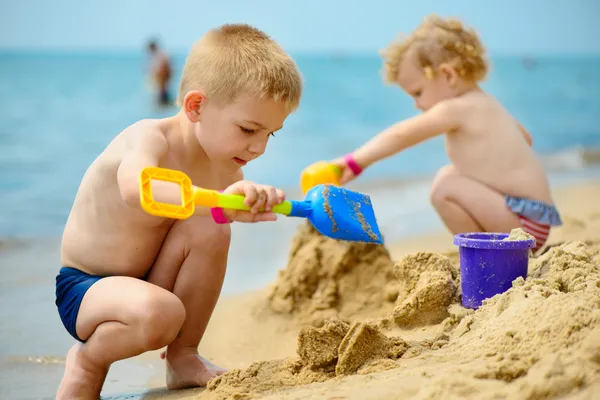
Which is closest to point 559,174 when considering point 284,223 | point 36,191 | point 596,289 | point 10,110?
point 284,223

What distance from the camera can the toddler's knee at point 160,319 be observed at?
1.67 meters

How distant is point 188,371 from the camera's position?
6.23ft

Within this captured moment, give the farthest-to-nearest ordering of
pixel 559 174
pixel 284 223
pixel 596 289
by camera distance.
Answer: pixel 559 174 < pixel 284 223 < pixel 596 289

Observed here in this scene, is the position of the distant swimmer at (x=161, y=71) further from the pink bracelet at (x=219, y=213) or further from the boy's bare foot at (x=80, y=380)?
the pink bracelet at (x=219, y=213)

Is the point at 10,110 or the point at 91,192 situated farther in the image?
the point at 10,110

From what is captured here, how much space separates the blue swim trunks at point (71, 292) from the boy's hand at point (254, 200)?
49cm

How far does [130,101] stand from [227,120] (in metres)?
12.4

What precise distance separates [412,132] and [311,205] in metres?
1.12

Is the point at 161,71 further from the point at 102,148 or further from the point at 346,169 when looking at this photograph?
the point at 346,169

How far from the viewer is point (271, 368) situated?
172 cm

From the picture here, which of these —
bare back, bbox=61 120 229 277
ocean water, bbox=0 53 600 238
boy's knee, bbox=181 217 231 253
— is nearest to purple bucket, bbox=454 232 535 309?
boy's knee, bbox=181 217 231 253

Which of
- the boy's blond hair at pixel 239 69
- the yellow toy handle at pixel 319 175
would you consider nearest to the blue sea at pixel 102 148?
the yellow toy handle at pixel 319 175

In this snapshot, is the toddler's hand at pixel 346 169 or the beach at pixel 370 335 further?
the toddler's hand at pixel 346 169

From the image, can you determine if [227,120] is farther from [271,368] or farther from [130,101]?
[130,101]
